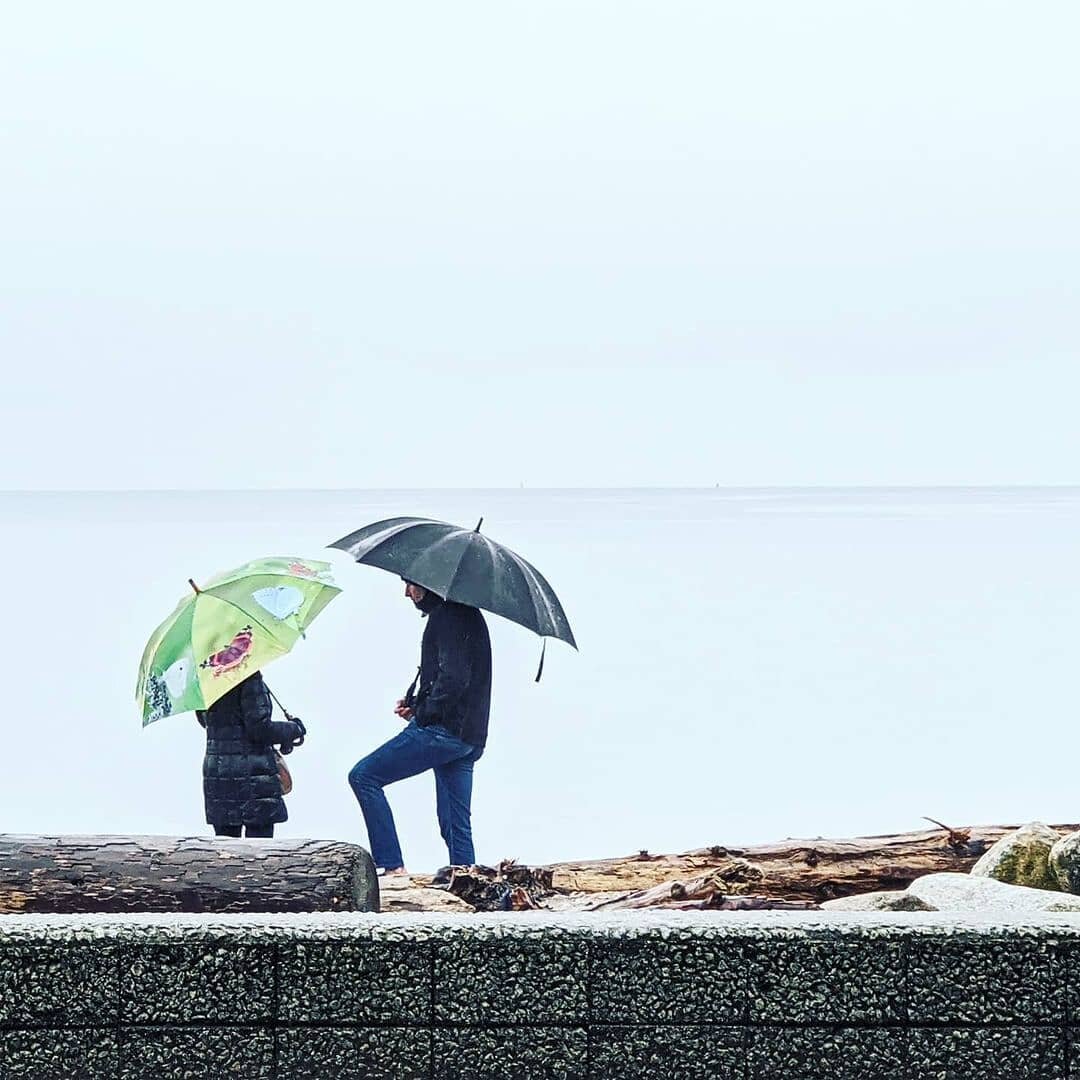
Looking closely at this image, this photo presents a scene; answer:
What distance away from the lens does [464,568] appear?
6.56m

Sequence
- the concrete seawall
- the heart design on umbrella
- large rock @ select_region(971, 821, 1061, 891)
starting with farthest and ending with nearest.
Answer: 1. the heart design on umbrella
2. large rock @ select_region(971, 821, 1061, 891)
3. the concrete seawall

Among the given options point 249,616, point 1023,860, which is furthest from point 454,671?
point 1023,860

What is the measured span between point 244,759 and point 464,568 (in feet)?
3.83

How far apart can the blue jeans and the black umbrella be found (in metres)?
0.58

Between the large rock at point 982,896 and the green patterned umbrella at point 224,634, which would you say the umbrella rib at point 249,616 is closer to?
the green patterned umbrella at point 224,634

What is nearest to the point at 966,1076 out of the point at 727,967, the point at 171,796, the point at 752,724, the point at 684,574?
the point at 727,967

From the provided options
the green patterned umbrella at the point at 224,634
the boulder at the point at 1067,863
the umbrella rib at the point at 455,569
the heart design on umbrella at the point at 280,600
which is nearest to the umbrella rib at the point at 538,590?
the umbrella rib at the point at 455,569

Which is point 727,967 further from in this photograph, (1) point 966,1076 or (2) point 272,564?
(2) point 272,564

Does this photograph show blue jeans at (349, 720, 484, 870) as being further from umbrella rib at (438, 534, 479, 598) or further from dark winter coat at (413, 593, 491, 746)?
umbrella rib at (438, 534, 479, 598)

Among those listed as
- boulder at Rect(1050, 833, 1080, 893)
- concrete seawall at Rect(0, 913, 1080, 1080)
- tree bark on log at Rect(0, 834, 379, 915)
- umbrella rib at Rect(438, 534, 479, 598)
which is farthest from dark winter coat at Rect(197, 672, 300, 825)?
boulder at Rect(1050, 833, 1080, 893)

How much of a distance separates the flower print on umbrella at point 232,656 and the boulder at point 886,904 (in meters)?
2.40

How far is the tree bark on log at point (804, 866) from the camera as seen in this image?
6.31 m

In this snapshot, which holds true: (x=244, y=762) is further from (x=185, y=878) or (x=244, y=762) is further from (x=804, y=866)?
(x=804, y=866)

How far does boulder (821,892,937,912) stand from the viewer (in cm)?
510
